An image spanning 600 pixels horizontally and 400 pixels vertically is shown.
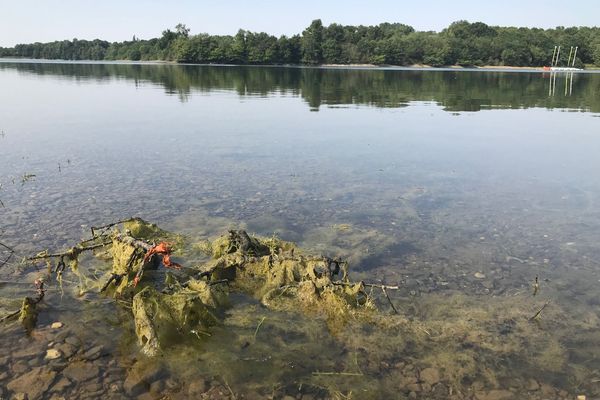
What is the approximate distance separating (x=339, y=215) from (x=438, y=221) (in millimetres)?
2485

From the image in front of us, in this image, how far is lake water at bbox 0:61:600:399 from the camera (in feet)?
19.4

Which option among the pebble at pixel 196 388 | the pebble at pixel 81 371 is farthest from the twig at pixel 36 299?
the pebble at pixel 196 388

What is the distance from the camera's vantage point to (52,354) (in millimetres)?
5992

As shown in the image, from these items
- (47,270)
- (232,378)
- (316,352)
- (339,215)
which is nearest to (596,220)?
(339,215)

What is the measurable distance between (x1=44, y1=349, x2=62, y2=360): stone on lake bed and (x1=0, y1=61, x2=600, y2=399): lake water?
8 cm

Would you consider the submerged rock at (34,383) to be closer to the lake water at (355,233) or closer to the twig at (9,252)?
the lake water at (355,233)

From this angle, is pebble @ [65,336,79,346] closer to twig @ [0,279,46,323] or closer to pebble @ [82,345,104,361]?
pebble @ [82,345,104,361]

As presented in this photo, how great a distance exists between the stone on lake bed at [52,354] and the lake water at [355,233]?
0.25 ft

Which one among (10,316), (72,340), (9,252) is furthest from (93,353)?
(9,252)

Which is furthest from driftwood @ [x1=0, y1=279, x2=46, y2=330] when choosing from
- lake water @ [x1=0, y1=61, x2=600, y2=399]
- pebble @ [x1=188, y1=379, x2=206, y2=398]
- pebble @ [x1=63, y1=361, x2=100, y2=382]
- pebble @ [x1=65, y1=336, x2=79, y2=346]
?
pebble @ [x1=188, y1=379, x2=206, y2=398]

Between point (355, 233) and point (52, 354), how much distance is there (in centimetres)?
658

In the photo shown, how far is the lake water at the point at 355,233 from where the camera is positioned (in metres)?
5.90

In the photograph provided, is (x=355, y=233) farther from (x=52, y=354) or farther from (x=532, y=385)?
(x=52, y=354)

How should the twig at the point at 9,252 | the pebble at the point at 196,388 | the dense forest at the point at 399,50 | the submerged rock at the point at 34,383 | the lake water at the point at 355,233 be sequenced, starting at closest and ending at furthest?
the submerged rock at the point at 34,383 < the pebble at the point at 196,388 < the lake water at the point at 355,233 < the twig at the point at 9,252 < the dense forest at the point at 399,50
